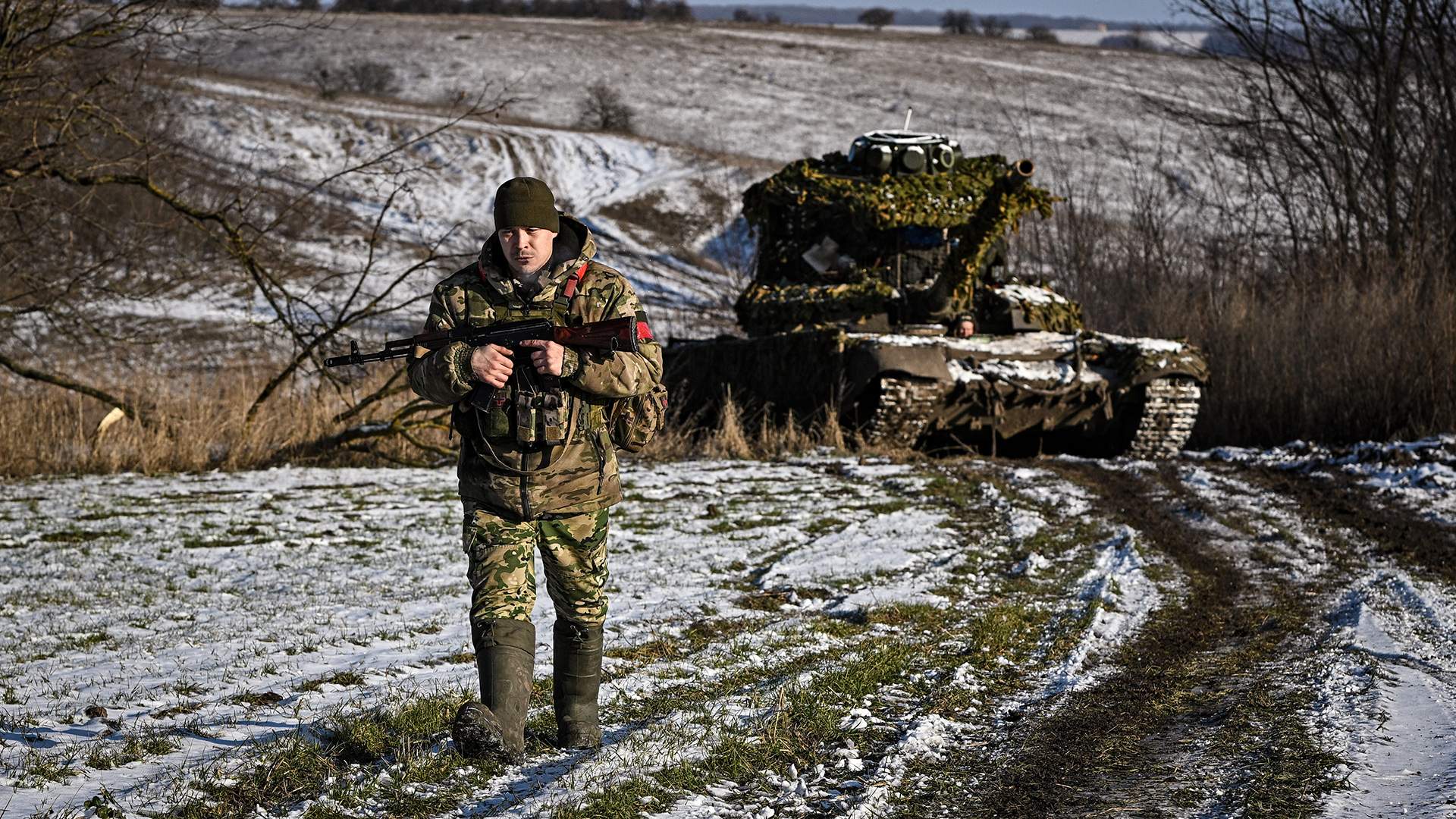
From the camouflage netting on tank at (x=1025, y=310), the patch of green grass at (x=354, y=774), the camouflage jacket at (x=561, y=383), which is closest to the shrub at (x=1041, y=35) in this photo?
the camouflage netting on tank at (x=1025, y=310)

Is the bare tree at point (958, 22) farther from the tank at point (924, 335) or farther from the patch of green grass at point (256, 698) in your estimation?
the patch of green grass at point (256, 698)

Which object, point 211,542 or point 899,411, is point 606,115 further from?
point 211,542

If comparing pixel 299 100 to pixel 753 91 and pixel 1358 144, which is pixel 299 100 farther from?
pixel 1358 144

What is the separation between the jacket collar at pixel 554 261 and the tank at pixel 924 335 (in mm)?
7082

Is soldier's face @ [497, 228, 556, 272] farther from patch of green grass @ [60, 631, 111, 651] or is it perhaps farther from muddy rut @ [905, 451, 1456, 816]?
patch of green grass @ [60, 631, 111, 651]

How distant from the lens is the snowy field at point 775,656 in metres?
3.75

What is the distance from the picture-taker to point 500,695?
3.93 meters

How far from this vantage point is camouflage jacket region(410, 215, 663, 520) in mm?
3990

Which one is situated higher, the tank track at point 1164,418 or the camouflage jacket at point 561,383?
the camouflage jacket at point 561,383

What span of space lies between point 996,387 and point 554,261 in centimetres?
845

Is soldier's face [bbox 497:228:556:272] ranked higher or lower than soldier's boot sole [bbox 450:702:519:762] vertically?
higher

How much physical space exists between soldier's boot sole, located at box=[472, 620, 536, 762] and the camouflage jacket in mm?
350

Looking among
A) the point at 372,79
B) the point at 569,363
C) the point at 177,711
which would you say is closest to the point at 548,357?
the point at 569,363

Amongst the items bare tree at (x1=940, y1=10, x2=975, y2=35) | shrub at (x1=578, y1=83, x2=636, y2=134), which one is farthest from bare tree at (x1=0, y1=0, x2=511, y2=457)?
bare tree at (x1=940, y1=10, x2=975, y2=35)
